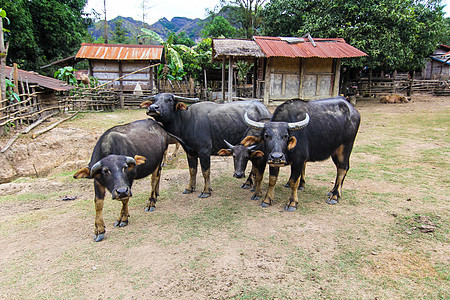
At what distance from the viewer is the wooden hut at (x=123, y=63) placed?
19078 mm

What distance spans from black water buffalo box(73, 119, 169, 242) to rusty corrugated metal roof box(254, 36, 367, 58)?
384 inches

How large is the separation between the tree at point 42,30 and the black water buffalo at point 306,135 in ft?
65.6

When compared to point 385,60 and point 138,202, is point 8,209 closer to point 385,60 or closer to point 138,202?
point 138,202

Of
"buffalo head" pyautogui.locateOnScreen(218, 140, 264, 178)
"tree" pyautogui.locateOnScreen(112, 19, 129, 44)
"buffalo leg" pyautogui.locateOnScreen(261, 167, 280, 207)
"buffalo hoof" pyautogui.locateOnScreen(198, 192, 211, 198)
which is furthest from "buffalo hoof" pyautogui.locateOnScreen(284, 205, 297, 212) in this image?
"tree" pyautogui.locateOnScreen(112, 19, 129, 44)

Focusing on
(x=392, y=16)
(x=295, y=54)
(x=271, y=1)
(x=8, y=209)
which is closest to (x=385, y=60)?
(x=392, y=16)

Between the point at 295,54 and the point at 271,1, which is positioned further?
the point at 271,1

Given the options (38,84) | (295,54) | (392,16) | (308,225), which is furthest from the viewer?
(392,16)

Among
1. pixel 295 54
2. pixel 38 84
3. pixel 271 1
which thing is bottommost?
pixel 38 84

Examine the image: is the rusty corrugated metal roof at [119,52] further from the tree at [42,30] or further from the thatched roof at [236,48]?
the thatched roof at [236,48]

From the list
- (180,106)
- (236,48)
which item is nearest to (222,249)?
(180,106)

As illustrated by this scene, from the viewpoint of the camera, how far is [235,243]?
13.1 ft

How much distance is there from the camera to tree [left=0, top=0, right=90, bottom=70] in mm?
18578

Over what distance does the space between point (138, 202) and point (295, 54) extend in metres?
11.1

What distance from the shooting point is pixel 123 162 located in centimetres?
393
